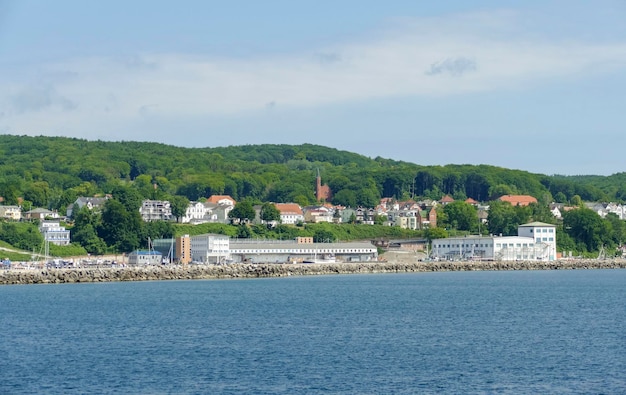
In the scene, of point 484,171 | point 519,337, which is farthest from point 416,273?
point 484,171

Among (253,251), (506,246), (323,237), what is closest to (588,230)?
(506,246)

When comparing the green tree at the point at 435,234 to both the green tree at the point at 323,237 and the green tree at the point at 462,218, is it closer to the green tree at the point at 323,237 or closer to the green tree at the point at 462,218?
the green tree at the point at 323,237

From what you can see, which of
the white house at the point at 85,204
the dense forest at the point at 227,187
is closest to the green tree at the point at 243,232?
the dense forest at the point at 227,187

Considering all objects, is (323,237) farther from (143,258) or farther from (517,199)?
(517,199)

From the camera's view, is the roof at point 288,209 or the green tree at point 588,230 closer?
the green tree at point 588,230

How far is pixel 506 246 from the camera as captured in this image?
296 ft

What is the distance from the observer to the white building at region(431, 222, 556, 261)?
3546 inches

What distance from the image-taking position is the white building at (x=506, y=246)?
9006 centimetres

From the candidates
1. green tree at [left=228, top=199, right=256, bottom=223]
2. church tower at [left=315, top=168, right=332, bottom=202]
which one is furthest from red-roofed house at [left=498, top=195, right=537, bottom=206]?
green tree at [left=228, top=199, right=256, bottom=223]

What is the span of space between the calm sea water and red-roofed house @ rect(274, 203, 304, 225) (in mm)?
55003

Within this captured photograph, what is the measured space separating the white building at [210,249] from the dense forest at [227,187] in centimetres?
436

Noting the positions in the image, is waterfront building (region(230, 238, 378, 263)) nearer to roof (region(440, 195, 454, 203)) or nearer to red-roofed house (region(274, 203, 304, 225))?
red-roofed house (region(274, 203, 304, 225))

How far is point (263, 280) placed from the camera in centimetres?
6769

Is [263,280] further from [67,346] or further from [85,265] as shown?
[67,346]
